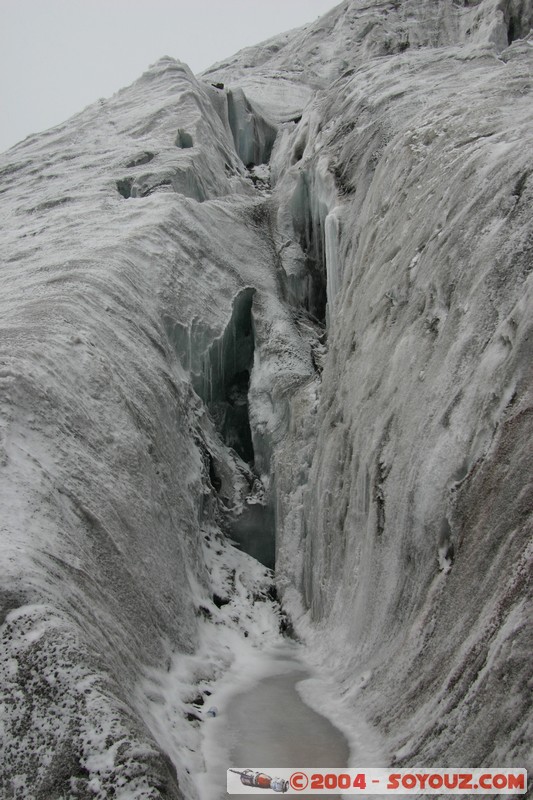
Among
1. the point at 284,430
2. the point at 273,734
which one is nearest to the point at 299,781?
the point at 273,734

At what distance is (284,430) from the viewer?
14.7 m

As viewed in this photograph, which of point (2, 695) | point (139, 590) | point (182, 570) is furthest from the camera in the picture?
point (182, 570)

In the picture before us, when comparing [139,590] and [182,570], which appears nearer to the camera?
[139,590]

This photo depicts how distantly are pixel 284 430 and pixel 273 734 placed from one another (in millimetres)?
7122

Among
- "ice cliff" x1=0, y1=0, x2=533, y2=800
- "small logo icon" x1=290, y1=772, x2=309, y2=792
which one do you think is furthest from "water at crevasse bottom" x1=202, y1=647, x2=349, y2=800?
"ice cliff" x1=0, y1=0, x2=533, y2=800

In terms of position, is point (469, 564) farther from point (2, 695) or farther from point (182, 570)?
point (182, 570)

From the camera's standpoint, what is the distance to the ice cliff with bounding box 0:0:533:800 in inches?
250

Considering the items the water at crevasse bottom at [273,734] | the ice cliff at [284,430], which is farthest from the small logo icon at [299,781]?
the ice cliff at [284,430]

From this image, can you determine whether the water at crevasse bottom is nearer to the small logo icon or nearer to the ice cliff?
the small logo icon

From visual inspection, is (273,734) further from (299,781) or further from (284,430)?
(284,430)

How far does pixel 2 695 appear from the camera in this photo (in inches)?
230

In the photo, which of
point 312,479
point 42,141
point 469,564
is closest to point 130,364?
point 312,479

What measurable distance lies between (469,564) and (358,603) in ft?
9.86

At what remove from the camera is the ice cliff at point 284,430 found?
6355 mm
